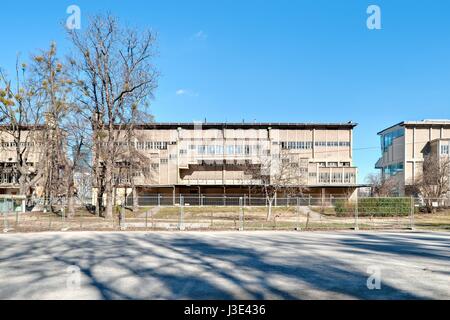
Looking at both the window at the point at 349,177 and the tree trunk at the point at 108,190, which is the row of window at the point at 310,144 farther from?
the tree trunk at the point at 108,190

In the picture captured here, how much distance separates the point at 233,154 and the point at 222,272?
191ft

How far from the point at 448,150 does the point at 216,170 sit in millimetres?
46715

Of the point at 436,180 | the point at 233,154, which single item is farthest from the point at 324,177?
the point at 436,180

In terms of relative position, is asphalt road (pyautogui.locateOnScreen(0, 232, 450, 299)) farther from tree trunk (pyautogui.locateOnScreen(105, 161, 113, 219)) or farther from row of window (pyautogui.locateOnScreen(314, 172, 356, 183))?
row of window (pyautogui.locateOnScreen(314, 172, 356, 183))

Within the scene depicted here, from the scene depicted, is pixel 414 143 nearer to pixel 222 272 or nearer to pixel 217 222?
pixel 217 222

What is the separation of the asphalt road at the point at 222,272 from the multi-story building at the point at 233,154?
4471cm

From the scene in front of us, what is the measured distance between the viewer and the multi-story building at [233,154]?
6306 centimetres

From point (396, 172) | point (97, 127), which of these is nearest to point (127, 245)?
point (97, 127)

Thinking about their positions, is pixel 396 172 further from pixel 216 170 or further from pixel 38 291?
pixel 38 291

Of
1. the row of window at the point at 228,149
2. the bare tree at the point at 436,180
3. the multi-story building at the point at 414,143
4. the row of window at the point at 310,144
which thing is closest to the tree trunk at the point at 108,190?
the row of window at the point at 228,149

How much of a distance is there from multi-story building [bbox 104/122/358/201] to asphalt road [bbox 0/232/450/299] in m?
44.7

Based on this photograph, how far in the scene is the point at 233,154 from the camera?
220 feet

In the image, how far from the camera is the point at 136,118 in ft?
122

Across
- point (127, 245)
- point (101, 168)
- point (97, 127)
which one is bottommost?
point (127, 245)
